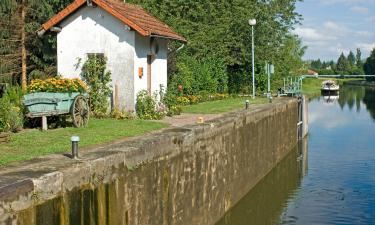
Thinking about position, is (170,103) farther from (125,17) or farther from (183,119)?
(125,17)

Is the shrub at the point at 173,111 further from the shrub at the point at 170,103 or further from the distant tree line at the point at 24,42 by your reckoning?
the distant tree line at the point at 24,42

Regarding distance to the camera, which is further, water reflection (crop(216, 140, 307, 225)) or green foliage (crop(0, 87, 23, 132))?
water reflection (crop(216, 140, 307, 225))

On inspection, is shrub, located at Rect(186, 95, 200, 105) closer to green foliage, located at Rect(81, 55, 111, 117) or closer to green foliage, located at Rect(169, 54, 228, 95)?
green foliage, located at Rect(169, 54, 228, 95)

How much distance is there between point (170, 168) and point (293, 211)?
673 centimetres

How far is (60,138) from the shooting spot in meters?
10.5

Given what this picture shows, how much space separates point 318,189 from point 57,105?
9569mm

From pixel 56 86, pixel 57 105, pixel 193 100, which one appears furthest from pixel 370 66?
pixel 57 105

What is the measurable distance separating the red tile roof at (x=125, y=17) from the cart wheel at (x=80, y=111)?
385 cm

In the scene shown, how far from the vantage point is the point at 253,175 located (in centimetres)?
1717

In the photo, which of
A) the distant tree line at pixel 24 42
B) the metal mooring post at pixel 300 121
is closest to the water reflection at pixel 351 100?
the metal mooring post at pixel 300 121

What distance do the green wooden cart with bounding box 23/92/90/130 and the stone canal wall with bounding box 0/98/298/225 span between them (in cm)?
305

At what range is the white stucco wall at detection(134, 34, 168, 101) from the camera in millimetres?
16812

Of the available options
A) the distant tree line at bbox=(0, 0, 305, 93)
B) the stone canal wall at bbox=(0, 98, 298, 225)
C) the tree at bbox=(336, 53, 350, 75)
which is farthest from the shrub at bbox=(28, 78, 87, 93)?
the tree at bbox=(336, 53, 350, 75)

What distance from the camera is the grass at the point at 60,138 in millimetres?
8570
